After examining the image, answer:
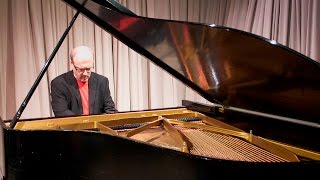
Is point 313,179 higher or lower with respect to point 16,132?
lower

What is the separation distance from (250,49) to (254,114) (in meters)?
0.68

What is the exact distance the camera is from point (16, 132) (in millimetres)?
1583

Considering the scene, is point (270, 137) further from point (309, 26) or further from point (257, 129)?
point (309, 26)

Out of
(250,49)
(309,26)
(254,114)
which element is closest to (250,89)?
(254,114)

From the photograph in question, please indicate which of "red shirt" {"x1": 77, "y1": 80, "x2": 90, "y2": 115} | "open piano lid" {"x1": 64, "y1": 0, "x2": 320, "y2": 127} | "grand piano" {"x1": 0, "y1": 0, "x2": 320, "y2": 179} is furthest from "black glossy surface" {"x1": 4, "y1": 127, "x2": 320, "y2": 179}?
"red shirt" {"x1": 77, "y1": 80, "x2": 90, "y2": 115}

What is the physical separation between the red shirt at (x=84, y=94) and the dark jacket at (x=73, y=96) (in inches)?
1.0

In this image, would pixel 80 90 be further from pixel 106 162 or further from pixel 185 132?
pixel 106 162

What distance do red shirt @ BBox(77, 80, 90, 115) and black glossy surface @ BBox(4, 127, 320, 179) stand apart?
138 centimetres

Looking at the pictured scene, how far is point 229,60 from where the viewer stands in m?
1.60

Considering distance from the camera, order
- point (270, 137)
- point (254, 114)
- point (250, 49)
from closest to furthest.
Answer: point (250, 49) < point (270, 137) < point (254, 114)

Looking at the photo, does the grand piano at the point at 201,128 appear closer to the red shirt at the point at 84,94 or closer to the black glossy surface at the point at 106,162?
the black glossy surface at the point at 106,162

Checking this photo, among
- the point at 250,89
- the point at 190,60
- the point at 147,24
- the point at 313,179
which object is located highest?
the point at 147,24

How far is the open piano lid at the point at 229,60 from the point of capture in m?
1.36

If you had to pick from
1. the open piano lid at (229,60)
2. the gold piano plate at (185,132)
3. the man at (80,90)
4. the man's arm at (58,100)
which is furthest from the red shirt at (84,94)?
the open piano lid at (229,60)
